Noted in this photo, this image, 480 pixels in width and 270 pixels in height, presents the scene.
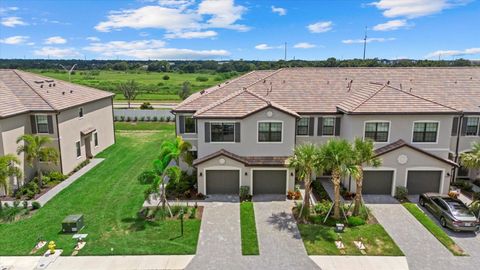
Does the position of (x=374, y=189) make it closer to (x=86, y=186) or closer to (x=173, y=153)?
(x=173, y=153)

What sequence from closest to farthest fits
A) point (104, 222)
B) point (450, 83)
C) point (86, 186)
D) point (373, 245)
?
point (373, 245) → point (104, 222) → point (86, 186) → point (450, 83)

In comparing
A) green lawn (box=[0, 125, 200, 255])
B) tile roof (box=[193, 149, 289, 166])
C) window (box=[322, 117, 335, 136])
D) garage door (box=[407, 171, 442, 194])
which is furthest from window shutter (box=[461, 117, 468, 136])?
green lawn (box=[0, 125, 200, 255])

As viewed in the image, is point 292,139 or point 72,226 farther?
point 292,139

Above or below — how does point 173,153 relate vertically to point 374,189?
above

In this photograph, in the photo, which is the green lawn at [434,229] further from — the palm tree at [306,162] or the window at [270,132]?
the window at [270,132]

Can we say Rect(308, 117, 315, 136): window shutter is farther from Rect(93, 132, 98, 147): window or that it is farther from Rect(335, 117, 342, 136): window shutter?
Rect(93, 132, 98, 147): window

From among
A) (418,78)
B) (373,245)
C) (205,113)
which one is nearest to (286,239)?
(373,245)
